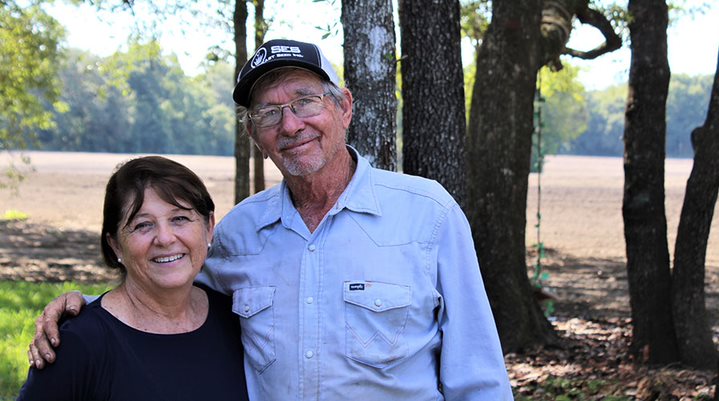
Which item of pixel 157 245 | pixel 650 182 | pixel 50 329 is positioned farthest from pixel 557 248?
pixel 50 329

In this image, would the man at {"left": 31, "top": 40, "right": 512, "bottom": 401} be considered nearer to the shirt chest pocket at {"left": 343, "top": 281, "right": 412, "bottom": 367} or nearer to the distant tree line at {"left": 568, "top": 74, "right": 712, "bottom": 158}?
the shirt chest pocket at {"left": 343, "top": 281, "right": 412, "bottom": 367}

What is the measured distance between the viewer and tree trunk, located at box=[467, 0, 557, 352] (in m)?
8.88

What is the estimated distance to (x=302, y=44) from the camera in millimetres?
2844

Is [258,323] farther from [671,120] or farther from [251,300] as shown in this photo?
[671,120]

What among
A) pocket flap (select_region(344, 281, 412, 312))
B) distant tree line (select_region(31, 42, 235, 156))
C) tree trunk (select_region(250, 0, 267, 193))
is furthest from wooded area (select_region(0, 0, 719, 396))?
distant tree line (select_region(31, 42, 235, 156))

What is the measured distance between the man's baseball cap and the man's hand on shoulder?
34.6 inches

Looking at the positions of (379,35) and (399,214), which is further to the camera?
(379,35)

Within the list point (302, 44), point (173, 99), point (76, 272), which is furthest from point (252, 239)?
point (173, 99)

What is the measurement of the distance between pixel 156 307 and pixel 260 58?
875mm

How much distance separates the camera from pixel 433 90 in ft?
19.4

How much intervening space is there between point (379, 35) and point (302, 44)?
1.87m

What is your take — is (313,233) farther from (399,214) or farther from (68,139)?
(68,139)

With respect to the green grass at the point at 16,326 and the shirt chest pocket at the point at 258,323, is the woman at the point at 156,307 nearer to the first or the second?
the shirt chest pocket at the point at 258,323

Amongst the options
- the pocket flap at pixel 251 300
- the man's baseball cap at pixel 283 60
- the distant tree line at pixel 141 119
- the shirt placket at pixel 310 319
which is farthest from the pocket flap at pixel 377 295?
the distant tree line at pixel 141 119
